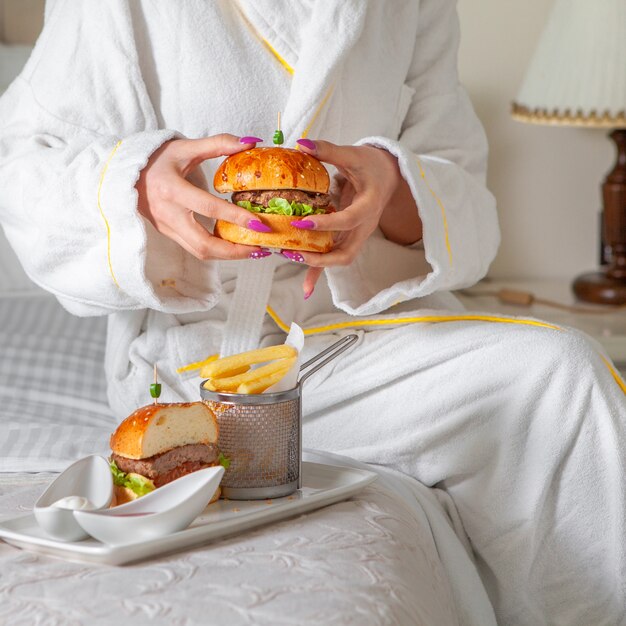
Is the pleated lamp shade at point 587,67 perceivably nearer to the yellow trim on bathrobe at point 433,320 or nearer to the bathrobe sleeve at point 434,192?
the bathrobe sleeve at point 434,192

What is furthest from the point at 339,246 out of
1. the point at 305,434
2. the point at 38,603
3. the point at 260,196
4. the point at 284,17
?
the point at 38,603

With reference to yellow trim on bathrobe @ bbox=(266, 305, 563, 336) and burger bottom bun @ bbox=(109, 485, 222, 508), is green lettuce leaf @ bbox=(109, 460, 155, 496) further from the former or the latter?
yellow trim on bathrobe @ bbox=(266, 305, 563, 336)

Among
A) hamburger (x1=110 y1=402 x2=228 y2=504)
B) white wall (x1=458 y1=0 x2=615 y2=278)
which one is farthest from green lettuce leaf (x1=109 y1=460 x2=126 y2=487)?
white wall (x1=458 y1=0 x2=615 y2=278)

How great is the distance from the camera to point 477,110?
240 centimetres

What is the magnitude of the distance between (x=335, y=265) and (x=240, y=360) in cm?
16

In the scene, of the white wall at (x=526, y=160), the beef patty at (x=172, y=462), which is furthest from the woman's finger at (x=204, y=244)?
the white wall at (x=526, y=160)

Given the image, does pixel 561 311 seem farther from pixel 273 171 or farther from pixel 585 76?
pixel 273 171

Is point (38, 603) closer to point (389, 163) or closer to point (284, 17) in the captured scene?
point (389, 163)

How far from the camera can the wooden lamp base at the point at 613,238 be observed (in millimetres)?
2199

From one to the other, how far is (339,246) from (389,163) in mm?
125

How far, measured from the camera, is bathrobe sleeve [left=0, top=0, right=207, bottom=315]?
1163 mm

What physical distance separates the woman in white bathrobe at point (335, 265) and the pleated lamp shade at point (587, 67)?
751 millimetres

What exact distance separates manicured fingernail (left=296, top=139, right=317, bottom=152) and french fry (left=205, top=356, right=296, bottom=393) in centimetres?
22

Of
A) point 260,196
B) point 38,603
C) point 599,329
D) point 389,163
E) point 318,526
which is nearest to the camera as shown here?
point 38,603
